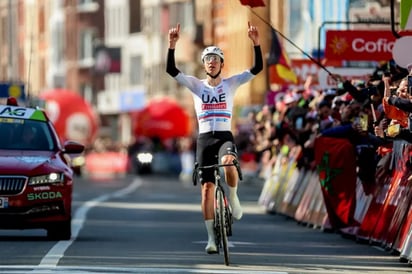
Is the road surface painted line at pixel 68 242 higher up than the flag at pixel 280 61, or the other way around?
the flag at pixel 280 61

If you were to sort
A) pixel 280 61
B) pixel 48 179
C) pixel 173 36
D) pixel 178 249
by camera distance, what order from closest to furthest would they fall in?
pixel 173 36 → pixel 178 249 → pixel 48 179 → pixel 280 61

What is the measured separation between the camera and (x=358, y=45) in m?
29.2

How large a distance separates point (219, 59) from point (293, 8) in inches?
1553

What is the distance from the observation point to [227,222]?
1875cm

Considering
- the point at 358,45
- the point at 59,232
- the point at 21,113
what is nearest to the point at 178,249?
the point at 59,232

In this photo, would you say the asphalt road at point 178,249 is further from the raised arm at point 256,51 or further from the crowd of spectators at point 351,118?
the raised arm at point 256,51

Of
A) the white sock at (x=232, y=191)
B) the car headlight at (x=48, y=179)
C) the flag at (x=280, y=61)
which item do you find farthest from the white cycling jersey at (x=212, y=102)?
the flag at (x=280, y=61)

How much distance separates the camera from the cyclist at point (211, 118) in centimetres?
1902

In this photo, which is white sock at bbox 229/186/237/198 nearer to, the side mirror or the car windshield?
the side mirror

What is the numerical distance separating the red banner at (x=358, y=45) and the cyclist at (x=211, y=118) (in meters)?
9.35

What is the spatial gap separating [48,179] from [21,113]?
1894mm

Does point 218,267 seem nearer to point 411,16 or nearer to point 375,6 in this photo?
point 411,16

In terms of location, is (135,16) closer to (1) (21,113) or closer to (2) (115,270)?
(1) (21,113)

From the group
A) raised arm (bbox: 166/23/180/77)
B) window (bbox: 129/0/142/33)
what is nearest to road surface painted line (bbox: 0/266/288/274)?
raised arm (bbox: 166/23/180/77)
